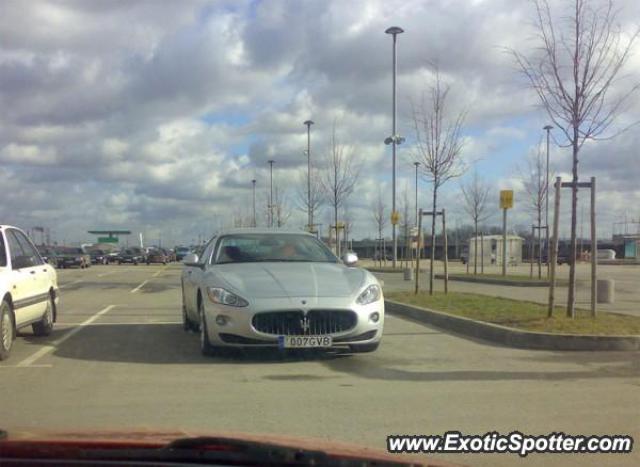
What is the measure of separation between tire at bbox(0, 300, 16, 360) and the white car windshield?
102 inches

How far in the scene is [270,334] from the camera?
764cm

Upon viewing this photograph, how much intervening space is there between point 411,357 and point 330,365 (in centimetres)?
120

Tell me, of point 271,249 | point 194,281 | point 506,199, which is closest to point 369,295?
point 271,249

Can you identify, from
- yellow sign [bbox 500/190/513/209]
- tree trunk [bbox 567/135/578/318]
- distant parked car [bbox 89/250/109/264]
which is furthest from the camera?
distant parked car [bbox 89/250/109/264]

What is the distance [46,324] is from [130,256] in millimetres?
51764

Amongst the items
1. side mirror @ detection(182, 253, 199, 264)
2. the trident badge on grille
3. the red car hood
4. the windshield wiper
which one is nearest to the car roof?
side mirror @ detection(182, 253, 199, 264)

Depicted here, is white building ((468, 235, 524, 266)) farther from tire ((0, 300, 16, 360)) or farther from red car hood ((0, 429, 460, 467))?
red car hood ((0, 429, 460, 467))

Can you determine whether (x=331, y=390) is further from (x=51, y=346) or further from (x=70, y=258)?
(x=70, y=258)

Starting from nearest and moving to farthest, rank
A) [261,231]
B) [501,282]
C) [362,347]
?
[362,347], [261,231], [501,282]

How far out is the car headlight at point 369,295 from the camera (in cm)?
796

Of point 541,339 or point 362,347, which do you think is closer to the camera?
point 362,347

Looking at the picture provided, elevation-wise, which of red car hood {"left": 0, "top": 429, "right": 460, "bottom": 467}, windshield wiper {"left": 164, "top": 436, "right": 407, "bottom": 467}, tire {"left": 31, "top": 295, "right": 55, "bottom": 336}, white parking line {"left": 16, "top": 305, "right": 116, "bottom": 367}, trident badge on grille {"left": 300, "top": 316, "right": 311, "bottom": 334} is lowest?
white parking line {"left": 16, "top": 305, "right": 116, "bottom": 367}

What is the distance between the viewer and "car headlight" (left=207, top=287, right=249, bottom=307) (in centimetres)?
774

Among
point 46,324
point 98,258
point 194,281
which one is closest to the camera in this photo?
point 194,281
